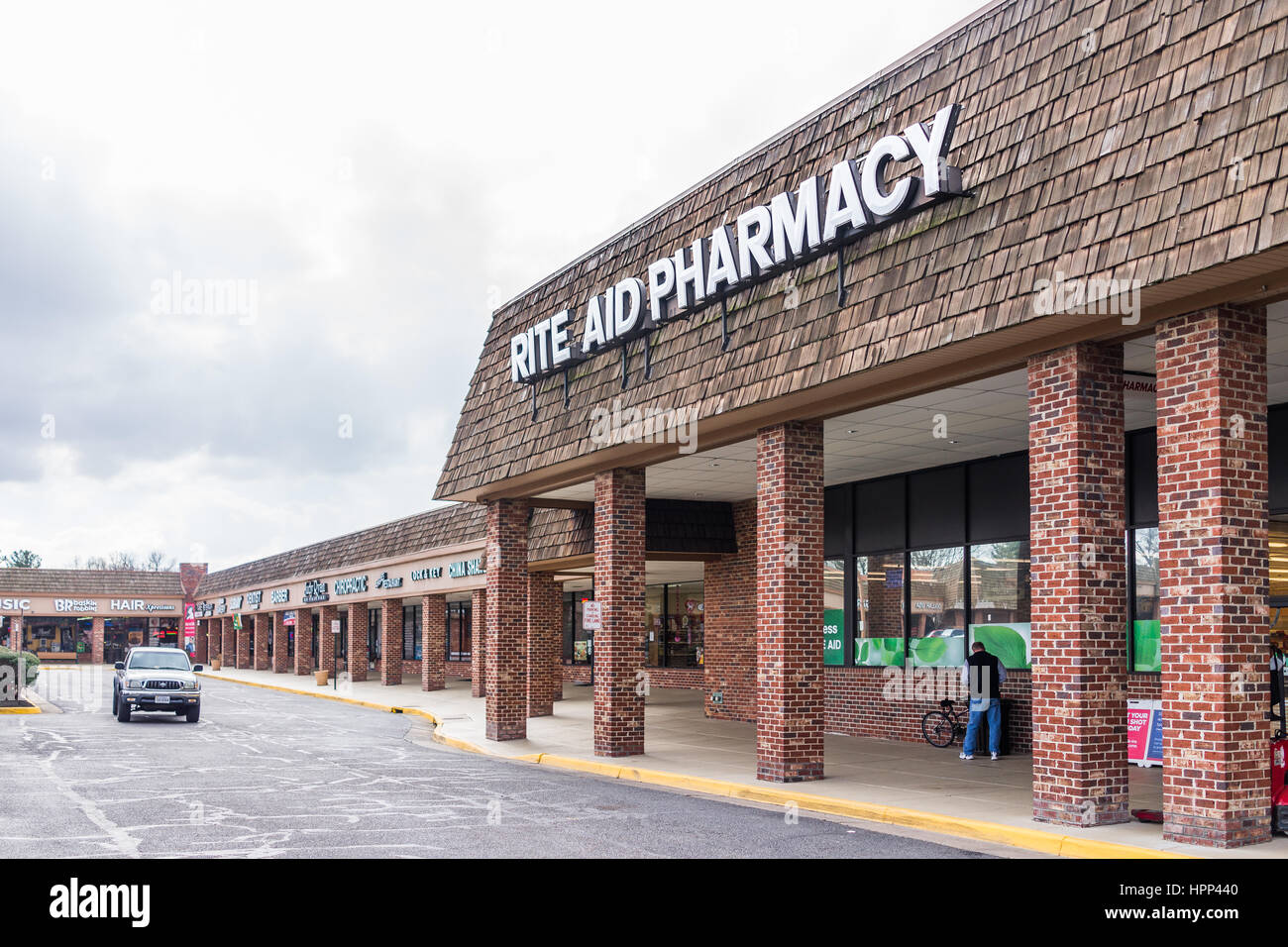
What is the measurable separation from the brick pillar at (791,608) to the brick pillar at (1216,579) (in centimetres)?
521

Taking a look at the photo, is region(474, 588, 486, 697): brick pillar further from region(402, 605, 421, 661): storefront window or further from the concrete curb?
the concrete curb

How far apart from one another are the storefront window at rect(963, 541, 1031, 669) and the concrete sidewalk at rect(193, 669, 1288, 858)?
64.7 inches

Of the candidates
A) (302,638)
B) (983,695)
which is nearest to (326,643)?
(302,638)

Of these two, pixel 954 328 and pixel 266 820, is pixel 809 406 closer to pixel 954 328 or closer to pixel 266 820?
pixel 954 328

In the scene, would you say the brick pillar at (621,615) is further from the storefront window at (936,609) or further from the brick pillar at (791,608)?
the storefront window at (936,609)

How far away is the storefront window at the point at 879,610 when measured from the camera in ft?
65.1

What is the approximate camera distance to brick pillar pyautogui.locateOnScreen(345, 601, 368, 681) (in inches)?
1900

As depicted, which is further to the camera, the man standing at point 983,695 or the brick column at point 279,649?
the brick column at point 279,649

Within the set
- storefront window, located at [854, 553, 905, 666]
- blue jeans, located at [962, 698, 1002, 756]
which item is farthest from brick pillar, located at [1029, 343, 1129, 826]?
storefront window, located at [854, 553, 905, 666]

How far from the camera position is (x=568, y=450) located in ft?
57.1

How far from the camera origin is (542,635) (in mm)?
28203

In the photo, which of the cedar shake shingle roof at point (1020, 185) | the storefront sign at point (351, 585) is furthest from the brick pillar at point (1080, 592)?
the storefront sign at point (351, 585)
